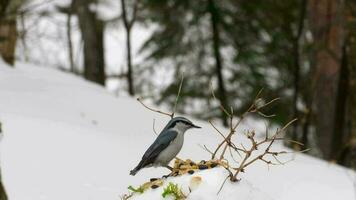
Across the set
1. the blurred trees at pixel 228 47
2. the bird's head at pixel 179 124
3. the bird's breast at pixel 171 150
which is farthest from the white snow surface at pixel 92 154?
the blurred trees at pixel 228 47

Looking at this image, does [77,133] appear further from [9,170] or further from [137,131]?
[9,170]

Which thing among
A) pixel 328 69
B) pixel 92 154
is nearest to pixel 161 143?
pixel 92 154

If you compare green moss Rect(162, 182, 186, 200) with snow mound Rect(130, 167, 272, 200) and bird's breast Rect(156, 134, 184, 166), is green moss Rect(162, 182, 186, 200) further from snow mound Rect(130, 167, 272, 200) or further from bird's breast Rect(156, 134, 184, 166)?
bird's breast Rect(156, 134, 184, 166)

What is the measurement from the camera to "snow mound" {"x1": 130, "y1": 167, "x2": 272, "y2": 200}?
4344 millimetres

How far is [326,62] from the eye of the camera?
12.4 meters

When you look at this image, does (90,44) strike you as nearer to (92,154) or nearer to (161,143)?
(92,154)

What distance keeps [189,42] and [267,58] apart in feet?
5.48

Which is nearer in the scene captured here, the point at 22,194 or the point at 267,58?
the point at 22,194

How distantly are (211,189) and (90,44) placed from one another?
988 centimetres

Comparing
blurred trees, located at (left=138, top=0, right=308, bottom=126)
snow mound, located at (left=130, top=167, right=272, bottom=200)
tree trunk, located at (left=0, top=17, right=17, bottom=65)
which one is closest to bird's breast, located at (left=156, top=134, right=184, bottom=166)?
snow mound, located at (left=130, top=167, right=272, bottom=200)

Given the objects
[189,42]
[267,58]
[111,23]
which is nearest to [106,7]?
[111,23]

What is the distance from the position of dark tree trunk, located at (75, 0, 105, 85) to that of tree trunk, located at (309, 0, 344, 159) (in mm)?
4279

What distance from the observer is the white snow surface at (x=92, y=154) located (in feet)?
21.0

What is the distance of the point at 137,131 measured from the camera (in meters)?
9.15
